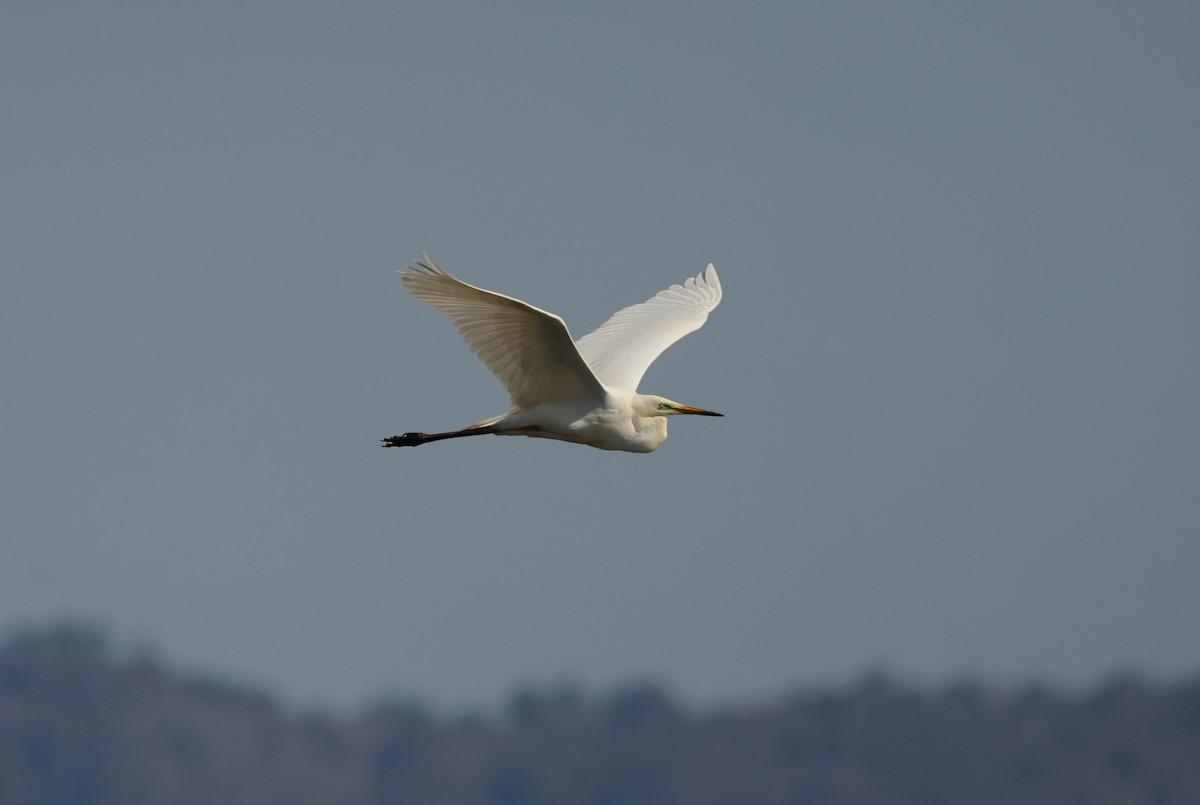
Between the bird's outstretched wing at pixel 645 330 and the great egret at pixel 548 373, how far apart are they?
0.7 inches

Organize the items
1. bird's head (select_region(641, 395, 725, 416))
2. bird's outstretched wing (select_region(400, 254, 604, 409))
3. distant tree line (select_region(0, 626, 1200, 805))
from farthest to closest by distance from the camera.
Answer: distant tree line (select_region(0, 626, 1200, 805)), bird's head (select_region(641, 395, 725, 416)), bird's outstretched wing (select_region(400, 254, 604, 409))

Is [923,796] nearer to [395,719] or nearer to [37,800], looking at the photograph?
[395,719]

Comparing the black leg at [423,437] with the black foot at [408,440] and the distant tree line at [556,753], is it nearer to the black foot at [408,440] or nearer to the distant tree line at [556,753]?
the black foot at [408,440]

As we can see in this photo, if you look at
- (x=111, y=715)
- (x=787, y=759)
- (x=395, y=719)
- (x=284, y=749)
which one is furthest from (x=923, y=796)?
(x=111, y=715)

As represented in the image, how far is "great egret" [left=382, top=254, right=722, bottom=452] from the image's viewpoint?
15.3 metres

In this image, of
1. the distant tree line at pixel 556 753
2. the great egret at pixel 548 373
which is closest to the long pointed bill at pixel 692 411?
the great egret at pixel 548 373

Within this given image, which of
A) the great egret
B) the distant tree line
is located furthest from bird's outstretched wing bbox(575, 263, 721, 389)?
the distant tree line

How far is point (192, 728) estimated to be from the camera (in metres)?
193

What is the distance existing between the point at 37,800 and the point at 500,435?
16745 cm

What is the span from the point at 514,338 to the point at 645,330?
4008mm

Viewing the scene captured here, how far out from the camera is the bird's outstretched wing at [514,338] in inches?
595

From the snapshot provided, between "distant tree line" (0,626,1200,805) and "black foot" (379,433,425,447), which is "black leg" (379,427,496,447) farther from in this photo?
"distant tree line" (0,626,1200,805)

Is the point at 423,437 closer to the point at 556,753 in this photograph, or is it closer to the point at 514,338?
the point at 514,338

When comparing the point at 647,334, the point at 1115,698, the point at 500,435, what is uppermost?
the point at 1115,698
